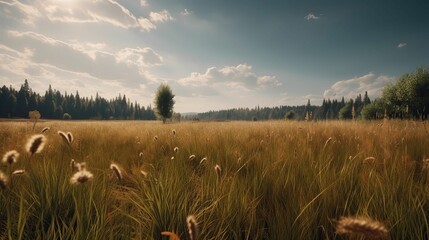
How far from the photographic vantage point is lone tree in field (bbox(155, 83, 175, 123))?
159 feet

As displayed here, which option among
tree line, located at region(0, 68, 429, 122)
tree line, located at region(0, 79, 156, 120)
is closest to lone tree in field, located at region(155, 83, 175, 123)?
tree line, located at region(0, 68, 429, 122)

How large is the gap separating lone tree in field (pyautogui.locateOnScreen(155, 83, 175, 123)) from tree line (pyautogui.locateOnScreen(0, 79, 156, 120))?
4599 cm

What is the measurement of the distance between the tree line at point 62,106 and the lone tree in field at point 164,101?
151ft

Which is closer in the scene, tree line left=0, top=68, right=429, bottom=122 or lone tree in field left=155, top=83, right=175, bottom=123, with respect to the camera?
tree line left=0, top=68, right=429, bottom=122

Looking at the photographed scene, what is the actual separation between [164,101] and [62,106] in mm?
78797

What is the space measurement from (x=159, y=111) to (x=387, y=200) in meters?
48.7

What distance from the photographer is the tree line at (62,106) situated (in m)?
82.7

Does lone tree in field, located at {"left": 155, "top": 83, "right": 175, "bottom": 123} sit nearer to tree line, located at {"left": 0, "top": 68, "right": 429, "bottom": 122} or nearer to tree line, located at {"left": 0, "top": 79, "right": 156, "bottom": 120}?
tree line, located at {"left": 0, "top": 68, "right": 429, "bottom": 122}

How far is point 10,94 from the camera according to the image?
82750mm

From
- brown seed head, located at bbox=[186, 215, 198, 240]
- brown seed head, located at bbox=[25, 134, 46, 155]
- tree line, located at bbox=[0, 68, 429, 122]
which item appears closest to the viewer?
brown seed head, located at bbox=[186, 215, 198, 240]

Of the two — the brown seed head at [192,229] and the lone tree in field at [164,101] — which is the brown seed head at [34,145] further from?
the lone tree in field at [164,101]

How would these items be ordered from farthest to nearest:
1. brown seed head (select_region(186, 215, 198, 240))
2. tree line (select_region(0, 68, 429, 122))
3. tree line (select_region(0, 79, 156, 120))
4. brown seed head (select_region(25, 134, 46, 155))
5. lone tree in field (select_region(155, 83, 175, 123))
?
tree line (select_region(0, 79, 156, 120)), lone tree in field (select_region(155, 83, 175, 123)), tree line (select_region(0, 68, 429, 122)), brown seed head (select_region(25, 134, 46, 155)), brown seed head (select_region(186, 215, 198, 240))

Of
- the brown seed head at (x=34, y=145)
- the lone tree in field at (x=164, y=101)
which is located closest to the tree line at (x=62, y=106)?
the lone tree in field at (x=164, y=101)

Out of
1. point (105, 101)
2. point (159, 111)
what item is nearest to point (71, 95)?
point (105, 101)
